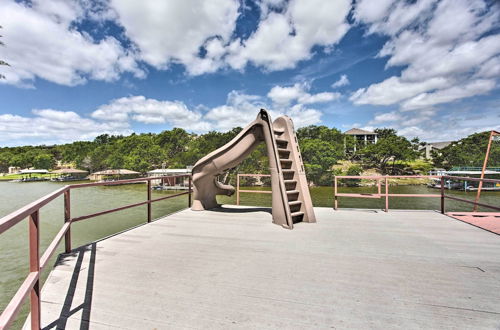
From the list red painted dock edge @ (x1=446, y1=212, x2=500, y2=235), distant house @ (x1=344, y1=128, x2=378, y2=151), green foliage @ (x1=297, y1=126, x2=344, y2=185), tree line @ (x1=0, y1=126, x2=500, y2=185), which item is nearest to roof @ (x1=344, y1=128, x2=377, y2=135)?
distant house @ (x1=344, y1=128, x2=378, y2=151)

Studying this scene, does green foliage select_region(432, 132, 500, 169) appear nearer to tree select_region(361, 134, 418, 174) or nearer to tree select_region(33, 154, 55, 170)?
tree select_region(361, 134, 418, 174)

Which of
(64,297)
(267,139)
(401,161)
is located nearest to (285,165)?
(267,139)

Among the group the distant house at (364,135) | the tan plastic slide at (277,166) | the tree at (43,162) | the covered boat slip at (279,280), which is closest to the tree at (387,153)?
the distant house at (364,135)

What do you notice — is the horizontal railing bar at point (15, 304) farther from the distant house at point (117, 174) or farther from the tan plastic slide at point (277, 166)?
the distant house at point (117, 174)

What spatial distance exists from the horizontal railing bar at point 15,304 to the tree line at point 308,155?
105 ft

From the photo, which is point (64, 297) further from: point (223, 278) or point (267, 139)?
point (267, 139)

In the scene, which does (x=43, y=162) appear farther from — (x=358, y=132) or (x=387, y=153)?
(x=358, y=132)

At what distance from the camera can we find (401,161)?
4138 cm

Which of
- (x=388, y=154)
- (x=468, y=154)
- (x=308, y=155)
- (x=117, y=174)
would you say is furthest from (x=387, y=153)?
(x=117, y=174)

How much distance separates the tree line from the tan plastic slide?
28061 millimetres

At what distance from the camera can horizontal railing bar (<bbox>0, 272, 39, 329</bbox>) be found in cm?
104

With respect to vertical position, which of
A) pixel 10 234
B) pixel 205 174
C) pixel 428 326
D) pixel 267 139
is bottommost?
pixel 10 234

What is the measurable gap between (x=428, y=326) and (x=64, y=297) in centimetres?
279

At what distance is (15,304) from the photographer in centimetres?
117
